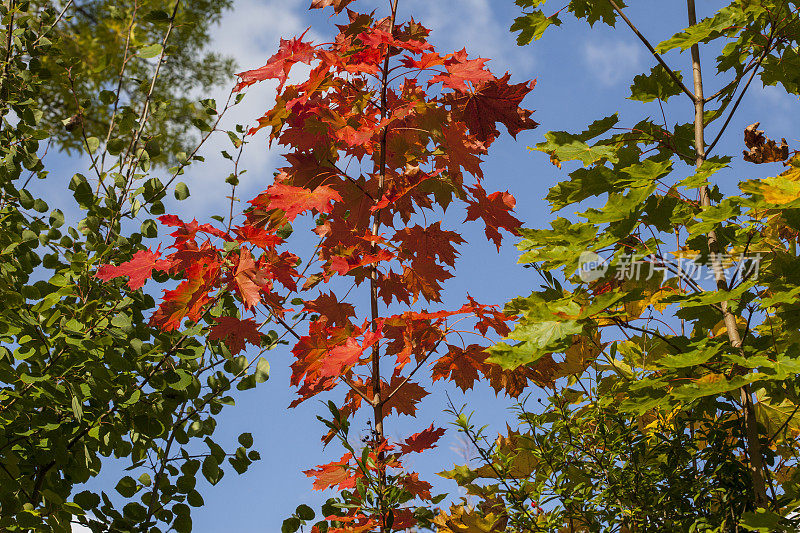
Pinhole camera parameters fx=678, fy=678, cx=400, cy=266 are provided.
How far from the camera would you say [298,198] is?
2.18m

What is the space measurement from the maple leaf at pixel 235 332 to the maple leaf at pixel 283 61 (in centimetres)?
82

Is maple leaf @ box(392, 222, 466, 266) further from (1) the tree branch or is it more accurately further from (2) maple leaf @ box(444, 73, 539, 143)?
(1) the tree branch

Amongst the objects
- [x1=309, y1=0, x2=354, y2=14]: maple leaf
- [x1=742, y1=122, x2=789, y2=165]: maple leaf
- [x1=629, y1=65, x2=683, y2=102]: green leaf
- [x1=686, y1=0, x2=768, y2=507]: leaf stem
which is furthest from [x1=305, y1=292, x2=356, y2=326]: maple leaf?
[x1=742, y1=122, x2=789, y2=165]: maple leaf

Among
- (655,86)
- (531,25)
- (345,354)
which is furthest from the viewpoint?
(531,25)

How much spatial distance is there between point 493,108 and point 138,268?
1.35m

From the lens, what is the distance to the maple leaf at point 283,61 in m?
2.29

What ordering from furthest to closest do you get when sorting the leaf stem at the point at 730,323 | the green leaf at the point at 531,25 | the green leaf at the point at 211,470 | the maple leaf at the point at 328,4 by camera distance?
the green leaf at the point at 531,25, the maple leaf at the point at 328,4, the green leaf at the point at 211,470, the leaf stem at the point at 730,323

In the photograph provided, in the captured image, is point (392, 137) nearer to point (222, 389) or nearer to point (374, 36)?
point (374, 36)

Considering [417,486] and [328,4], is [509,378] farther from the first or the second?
[328,4]

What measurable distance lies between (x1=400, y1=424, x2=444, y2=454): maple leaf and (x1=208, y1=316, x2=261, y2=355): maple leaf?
61 cm

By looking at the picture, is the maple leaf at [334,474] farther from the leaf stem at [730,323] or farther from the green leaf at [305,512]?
the leaf stem at [730,323]

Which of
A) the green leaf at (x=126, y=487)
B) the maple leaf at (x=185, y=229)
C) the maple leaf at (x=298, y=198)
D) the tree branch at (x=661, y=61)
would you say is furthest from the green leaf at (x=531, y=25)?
the green leaf at (x=126, y=487)

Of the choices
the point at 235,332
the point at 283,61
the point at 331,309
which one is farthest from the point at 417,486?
the point at 283,61

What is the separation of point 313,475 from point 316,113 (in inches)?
46.9
